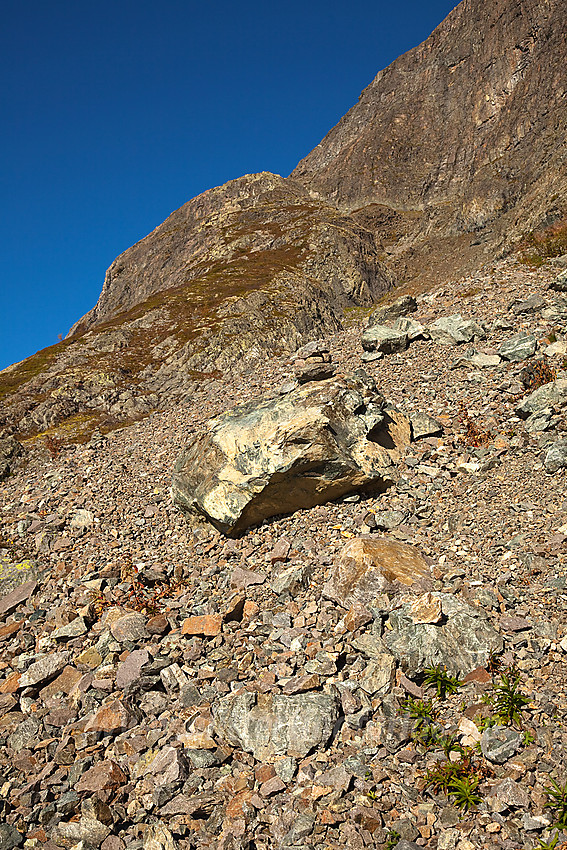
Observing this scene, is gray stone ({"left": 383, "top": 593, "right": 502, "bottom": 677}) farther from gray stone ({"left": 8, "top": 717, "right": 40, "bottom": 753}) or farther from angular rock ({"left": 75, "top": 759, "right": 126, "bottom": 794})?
gray stone ({"left": 8, "top": 717, "right": 40, "bottom": 753})

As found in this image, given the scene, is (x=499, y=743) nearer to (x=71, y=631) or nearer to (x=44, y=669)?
(x=44, y=669)

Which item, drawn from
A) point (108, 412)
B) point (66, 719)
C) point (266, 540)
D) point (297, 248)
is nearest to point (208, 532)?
point (266, 540)

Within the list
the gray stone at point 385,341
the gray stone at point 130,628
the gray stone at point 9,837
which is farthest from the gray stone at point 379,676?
the gray stone at point 385,341

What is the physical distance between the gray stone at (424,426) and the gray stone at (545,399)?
7.27 ft

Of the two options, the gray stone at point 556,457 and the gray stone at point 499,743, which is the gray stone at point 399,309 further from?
the gray stone at point 499,743

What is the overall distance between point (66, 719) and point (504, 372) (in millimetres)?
14845

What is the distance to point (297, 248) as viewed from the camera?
81875mm

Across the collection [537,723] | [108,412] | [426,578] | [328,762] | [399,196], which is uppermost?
[399,196]

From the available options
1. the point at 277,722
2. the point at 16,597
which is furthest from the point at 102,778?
the point at 16,597

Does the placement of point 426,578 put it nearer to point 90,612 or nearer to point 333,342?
point 90,612

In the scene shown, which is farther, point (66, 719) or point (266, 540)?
point (266, 540)

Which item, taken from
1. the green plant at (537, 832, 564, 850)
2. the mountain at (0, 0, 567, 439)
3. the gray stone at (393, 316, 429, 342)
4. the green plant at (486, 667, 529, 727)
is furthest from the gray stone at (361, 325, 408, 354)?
the green plant at (537, 832, 564, 850)

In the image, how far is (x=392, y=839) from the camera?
5.58 m

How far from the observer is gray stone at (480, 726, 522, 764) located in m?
5.88
